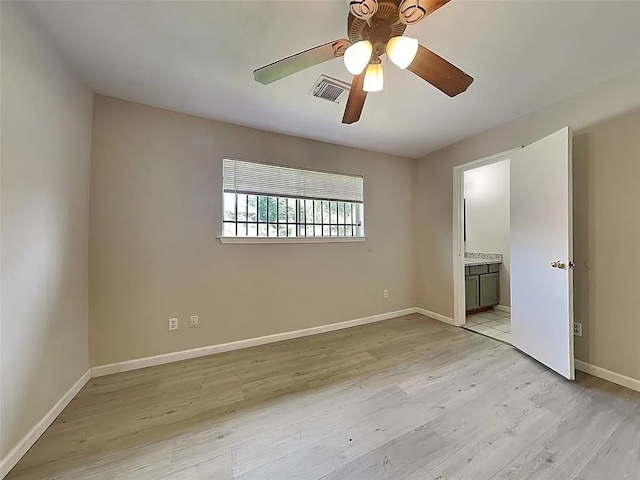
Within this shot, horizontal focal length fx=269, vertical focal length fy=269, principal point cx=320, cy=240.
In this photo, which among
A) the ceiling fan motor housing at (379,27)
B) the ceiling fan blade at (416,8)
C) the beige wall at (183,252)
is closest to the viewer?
the ceiling fan blade at (416,8)

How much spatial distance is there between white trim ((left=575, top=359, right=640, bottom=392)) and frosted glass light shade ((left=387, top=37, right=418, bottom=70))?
2.85 m

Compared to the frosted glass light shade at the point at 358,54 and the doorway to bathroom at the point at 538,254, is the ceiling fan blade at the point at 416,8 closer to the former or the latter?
the frosted glass light shade at the point at 358,54

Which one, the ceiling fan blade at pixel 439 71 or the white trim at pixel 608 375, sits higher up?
the ceiling fan blade at pixel 439 71

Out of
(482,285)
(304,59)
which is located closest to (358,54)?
(304,59)

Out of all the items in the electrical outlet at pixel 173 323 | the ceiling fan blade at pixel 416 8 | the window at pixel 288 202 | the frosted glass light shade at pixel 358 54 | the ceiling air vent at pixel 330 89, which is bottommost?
the electrical outlet at pixel 173 323

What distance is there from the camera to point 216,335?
276 cm

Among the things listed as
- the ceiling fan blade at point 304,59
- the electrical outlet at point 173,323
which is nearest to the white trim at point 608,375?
the ceiling fan blade at point 304,59

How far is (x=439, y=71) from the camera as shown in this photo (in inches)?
55.8

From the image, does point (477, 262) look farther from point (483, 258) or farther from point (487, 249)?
point (487, 249)

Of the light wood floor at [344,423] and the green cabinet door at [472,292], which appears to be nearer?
the light wood floor at [344,423]

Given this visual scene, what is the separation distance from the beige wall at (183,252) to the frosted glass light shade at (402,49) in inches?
78.7

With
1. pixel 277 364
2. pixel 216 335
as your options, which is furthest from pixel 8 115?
pixel 277 364

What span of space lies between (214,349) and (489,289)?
411cm

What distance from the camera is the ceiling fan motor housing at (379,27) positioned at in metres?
1.19
